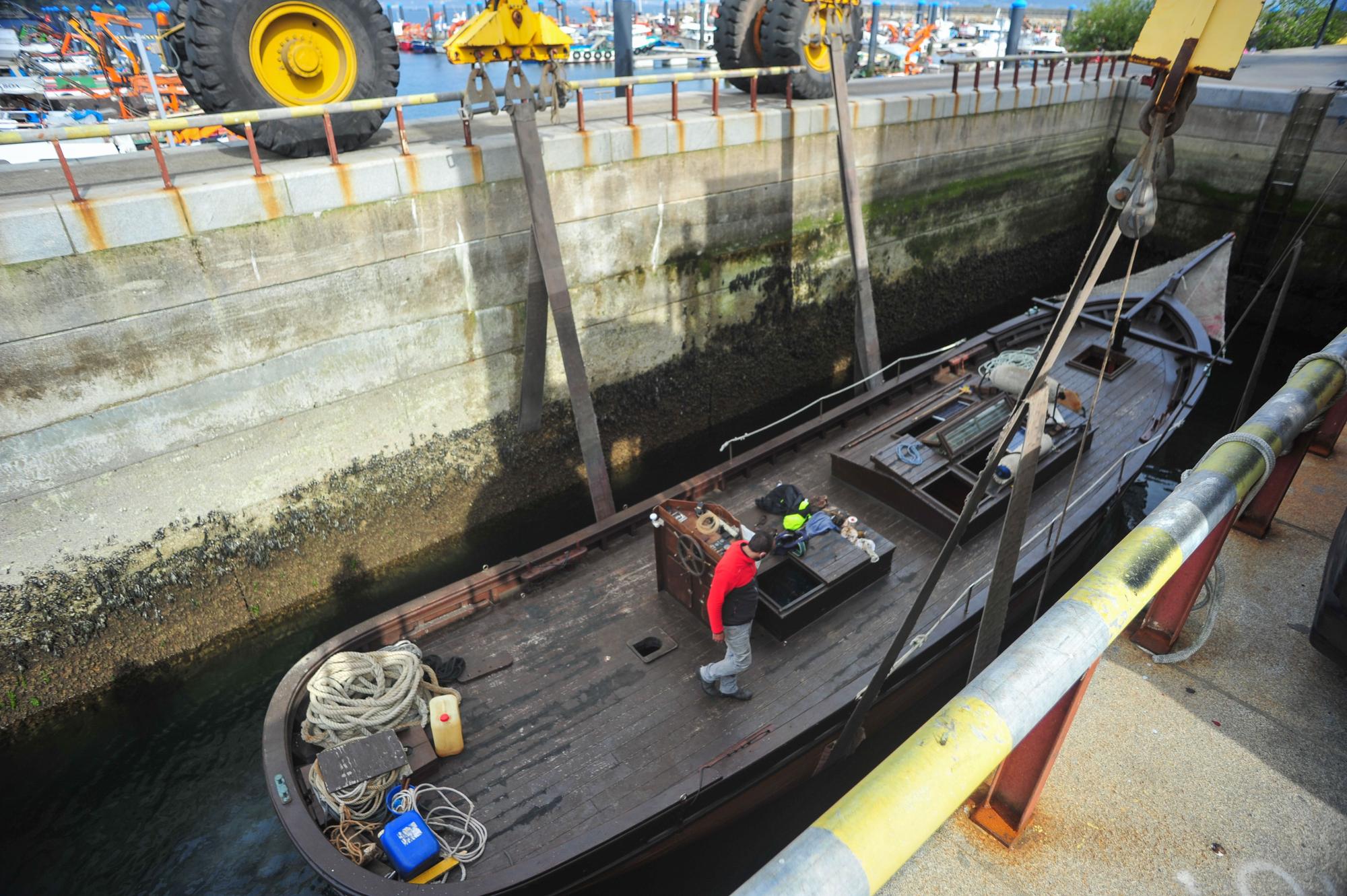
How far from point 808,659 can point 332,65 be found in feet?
30.6

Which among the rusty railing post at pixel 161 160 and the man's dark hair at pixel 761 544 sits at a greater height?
the rusty railing post at pixel 161 160

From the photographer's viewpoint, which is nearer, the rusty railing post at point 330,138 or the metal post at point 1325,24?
the rusty railing post at point 330,138

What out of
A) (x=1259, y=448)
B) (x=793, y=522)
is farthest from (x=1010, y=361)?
(x=1259, y=448)

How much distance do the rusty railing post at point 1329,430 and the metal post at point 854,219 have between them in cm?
598

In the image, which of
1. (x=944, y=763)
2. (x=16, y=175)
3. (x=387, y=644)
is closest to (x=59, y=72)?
(x=16, y=175)

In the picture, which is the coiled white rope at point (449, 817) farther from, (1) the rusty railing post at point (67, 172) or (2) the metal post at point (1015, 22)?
(2) the metal post at point (1015, 22)

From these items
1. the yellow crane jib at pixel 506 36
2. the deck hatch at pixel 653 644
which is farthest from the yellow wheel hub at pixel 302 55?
the deck hatch at pixel 653 644

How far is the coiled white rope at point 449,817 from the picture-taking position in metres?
5.32

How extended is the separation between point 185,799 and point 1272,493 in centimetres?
996

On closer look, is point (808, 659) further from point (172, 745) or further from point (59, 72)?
point (59, 72)

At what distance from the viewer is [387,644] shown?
6.80 meters

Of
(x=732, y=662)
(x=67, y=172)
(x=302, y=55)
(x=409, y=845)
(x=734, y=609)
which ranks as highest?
(x=302, y=55)

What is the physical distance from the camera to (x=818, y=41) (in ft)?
40.5

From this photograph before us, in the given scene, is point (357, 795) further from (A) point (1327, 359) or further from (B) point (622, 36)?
(B) point (622, 36)
